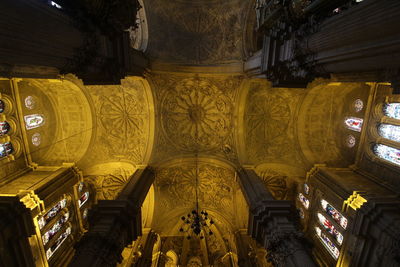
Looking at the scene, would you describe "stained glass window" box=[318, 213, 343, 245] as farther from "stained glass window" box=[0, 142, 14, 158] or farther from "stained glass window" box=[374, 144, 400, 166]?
"stained glass window" box=[0, 142, 14, 158]

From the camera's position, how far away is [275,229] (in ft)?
22.7

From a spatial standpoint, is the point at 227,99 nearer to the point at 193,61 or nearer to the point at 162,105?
the point at 193,61

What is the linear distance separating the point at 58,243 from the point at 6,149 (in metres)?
5.00

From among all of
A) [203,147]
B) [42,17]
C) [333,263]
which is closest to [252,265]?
[333,263]

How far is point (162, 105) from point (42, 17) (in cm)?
815

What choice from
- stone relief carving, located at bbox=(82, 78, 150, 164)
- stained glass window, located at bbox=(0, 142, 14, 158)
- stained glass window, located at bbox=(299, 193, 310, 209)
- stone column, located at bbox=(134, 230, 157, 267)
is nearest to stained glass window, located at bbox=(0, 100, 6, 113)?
stained glass window, located at bbox=(0, 142, 14, 158)

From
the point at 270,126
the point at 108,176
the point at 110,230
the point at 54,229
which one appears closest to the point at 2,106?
the point at 54,229

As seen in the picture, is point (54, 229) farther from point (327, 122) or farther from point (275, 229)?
point (327, 122)

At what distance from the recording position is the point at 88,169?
12078mm

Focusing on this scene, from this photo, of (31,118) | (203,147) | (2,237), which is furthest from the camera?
(203,147)

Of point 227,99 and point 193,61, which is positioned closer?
point 193,61

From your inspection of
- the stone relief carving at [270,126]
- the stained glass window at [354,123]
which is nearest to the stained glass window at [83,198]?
the stone relief carving at [270,126]

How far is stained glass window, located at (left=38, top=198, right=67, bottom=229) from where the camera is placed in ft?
30.4

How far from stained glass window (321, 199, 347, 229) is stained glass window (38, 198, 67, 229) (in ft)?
42.5
